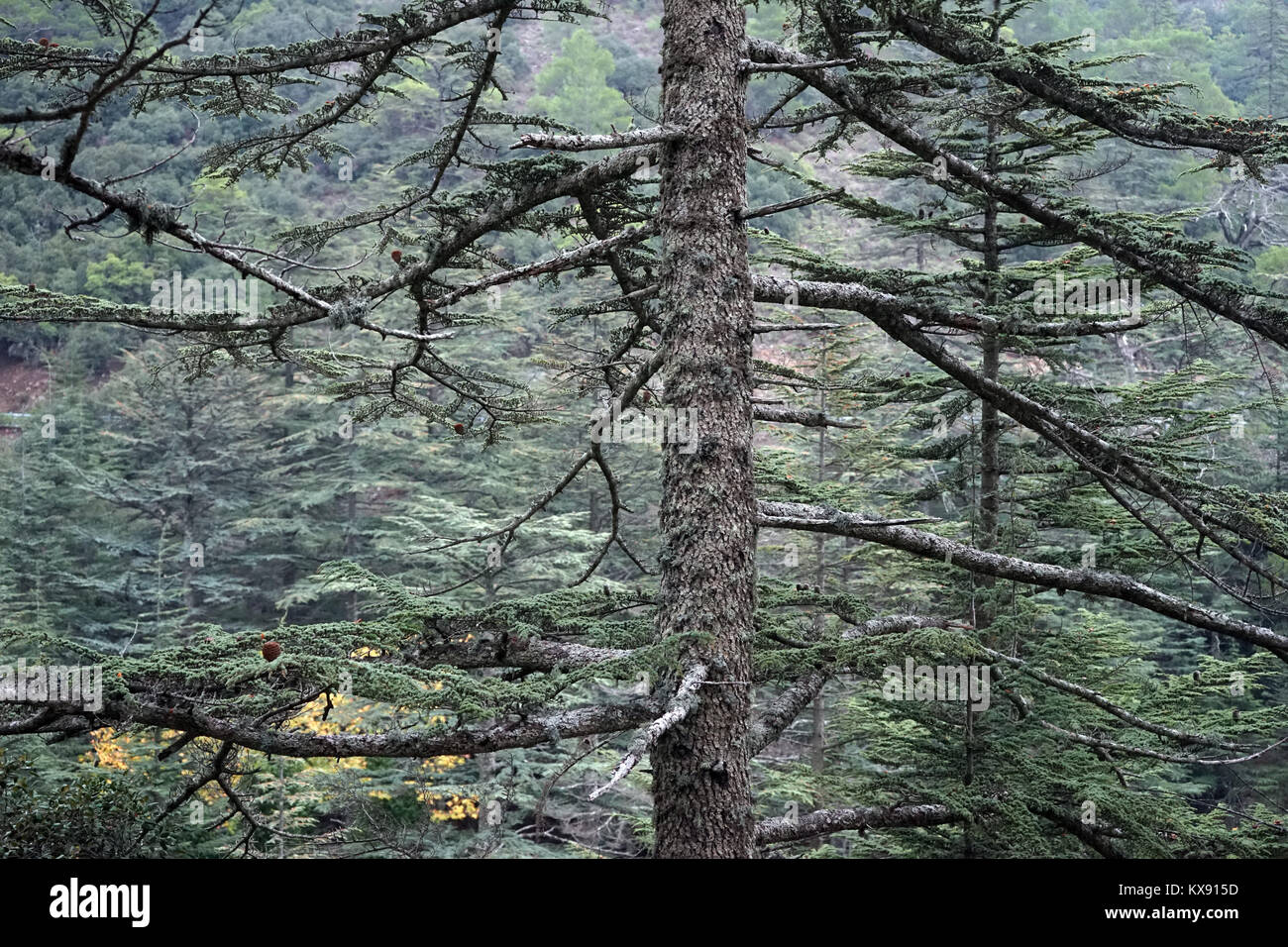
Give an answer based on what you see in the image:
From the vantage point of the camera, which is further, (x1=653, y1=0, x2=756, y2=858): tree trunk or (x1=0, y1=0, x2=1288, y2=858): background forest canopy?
(x1=653, y1=0, x2=756, y2=858): tree trunk

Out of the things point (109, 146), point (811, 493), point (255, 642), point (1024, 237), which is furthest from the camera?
point (109, 146)

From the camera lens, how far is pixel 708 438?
13.4 ft

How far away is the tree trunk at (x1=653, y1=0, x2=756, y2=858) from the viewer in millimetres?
3902

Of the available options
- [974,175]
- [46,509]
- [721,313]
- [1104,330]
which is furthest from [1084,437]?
[46,509]

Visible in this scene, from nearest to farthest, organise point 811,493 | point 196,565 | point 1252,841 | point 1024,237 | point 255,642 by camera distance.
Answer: point 255,642, point 1252,841, point 811,493, point 1024,237, point 196,565

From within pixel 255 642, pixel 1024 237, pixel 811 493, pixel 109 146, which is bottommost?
pixel 255 642

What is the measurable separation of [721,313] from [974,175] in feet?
5.09

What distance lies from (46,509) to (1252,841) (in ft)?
84.4

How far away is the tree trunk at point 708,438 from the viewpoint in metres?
3.90

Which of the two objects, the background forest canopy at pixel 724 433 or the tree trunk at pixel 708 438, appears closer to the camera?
the background forest canopy at pixel 724 433

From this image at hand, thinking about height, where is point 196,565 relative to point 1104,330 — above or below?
below

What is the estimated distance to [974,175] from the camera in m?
4.64
